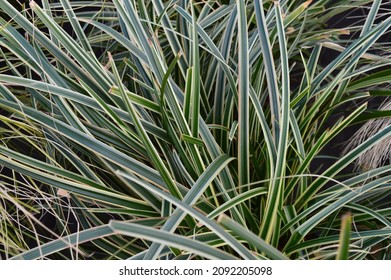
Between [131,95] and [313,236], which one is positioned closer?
[131,95]

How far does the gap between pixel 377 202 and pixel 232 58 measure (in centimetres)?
32

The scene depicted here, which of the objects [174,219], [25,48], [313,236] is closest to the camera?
A: [174,219]

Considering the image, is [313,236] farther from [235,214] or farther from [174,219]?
[174,219]

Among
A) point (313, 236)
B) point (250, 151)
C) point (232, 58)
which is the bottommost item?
point (313, 236)

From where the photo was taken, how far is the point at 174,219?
563mm

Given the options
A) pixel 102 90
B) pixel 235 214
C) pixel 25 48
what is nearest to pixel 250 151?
pixel 235 214

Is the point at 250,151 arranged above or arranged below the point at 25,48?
below

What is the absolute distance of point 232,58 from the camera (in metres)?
0.78

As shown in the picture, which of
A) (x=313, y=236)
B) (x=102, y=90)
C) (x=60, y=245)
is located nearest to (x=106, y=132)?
(x=102, y=90)

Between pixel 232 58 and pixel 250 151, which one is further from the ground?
pixel 232 58

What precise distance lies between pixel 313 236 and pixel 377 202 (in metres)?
0.12

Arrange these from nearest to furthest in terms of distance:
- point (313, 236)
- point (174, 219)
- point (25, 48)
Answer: point (174, 219) < point (25, 48) < point (313, 236)

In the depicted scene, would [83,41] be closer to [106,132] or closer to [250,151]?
[106,132]

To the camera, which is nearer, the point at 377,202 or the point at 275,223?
the point at 275,223
